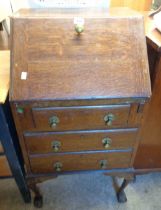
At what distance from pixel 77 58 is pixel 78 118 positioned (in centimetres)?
25

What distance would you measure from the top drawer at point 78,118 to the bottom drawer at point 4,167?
1.09 feet

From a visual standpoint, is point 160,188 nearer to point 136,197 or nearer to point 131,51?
point 136,197

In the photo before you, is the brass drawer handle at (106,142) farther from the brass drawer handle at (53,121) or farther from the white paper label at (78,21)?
the white paper label at (78,21)

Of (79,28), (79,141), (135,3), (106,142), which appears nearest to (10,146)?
(79,141)

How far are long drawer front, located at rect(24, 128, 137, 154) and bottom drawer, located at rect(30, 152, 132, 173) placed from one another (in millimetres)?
50

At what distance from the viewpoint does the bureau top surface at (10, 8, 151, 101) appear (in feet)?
2.64

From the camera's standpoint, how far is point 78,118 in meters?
0.90

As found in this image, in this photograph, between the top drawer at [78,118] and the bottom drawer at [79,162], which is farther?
the bottom drawer at [79,162]

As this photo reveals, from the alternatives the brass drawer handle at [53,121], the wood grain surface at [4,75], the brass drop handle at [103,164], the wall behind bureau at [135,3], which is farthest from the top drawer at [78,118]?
the wall behind bureau at [135,3]

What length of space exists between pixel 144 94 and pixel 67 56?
1.13ft

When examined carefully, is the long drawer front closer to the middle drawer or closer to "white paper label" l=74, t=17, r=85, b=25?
the middle drawer

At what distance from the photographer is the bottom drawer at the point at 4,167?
1.12 meters

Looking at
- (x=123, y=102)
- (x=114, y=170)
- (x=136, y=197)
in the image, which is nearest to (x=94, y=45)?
(x=123, y=102)

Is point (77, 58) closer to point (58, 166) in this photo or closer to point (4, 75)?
point (4, 75)
